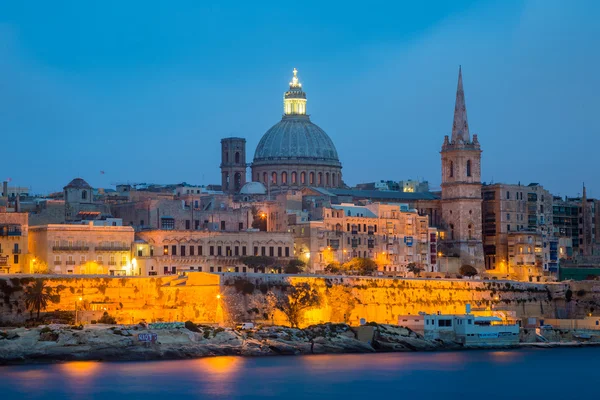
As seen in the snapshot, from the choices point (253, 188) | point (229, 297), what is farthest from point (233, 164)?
point (229, 297)

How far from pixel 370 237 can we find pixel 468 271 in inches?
255

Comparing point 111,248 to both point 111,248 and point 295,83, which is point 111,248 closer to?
point 111,248

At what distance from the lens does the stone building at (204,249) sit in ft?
250

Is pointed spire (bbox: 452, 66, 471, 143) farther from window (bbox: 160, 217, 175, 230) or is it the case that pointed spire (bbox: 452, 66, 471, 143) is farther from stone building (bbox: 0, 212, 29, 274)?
stone building (bbox: 0, 212, 29, 274)

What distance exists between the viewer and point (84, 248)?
7319 centimetres

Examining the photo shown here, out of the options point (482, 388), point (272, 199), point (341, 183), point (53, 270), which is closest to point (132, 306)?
point (53, 270)

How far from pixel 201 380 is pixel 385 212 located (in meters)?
34.7

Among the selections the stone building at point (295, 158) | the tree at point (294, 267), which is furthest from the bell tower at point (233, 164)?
the tree at point (294, 267)

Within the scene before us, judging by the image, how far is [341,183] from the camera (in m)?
106

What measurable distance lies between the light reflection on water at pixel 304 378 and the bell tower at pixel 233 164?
132 feet

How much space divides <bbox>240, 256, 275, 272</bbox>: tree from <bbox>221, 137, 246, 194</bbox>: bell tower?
2402 centimetres

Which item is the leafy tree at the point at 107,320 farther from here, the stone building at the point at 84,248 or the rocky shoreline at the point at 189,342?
the stone building at the point at 84,248

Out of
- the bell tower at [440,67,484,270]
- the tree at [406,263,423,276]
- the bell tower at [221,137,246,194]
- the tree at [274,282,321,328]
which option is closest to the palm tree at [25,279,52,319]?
the tree at [274,282,321,328]

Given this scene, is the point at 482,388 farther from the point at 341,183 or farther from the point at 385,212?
the point at 341,183
